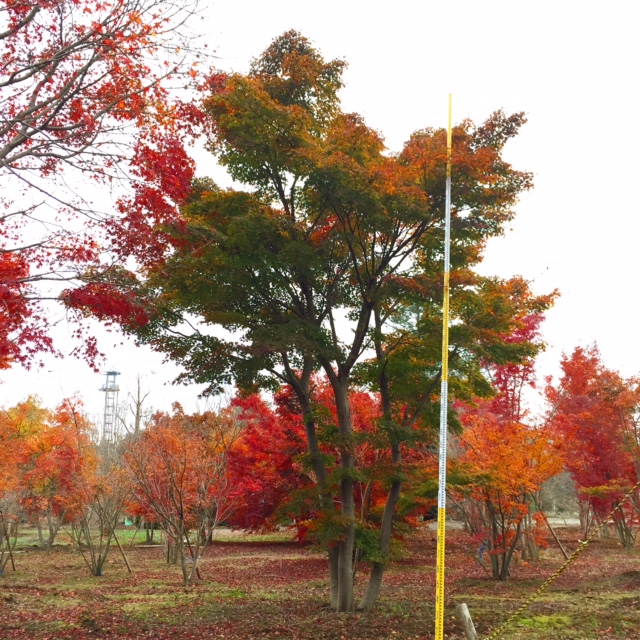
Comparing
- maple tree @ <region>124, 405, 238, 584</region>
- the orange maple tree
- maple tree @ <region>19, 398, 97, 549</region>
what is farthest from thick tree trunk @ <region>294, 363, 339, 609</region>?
maple tree @ <region>19, 398, 97, 549</region>

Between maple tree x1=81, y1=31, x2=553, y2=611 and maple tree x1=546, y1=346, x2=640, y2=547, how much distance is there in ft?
35.8

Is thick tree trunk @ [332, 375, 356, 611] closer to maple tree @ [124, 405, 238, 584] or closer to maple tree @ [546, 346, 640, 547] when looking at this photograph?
maple tree @ [124, 405, 238, 584]

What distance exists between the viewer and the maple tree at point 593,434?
18.9m

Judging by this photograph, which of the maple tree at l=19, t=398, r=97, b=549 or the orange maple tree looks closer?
the orange maple tree

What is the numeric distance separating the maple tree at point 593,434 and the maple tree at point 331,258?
10.9 meters

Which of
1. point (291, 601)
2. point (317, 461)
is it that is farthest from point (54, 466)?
point (317, 461)

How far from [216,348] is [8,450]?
41.2ft

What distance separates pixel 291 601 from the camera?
10.3m

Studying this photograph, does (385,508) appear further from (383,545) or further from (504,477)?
(504,477)

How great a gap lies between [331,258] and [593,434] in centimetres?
1670

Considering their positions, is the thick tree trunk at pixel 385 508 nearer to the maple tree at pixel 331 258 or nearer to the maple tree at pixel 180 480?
the maple tree at pixel 331 258

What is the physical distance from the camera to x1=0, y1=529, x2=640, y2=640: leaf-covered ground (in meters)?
7.66

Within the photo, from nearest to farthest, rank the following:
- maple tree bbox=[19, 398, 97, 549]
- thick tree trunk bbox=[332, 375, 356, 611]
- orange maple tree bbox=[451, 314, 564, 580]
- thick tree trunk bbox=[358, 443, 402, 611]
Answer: thick tree trunk bbox=[332, 375, 356, 611] < thick tree trunk bbox=[358, 443, 402, 611] < orange maple tree bbox=[451, 314, 564, 580] < maple tree bbox=[19, 398, 97, 549]

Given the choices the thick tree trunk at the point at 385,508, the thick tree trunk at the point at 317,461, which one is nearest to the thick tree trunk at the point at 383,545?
the thick tree trunk at the point at 385,508
